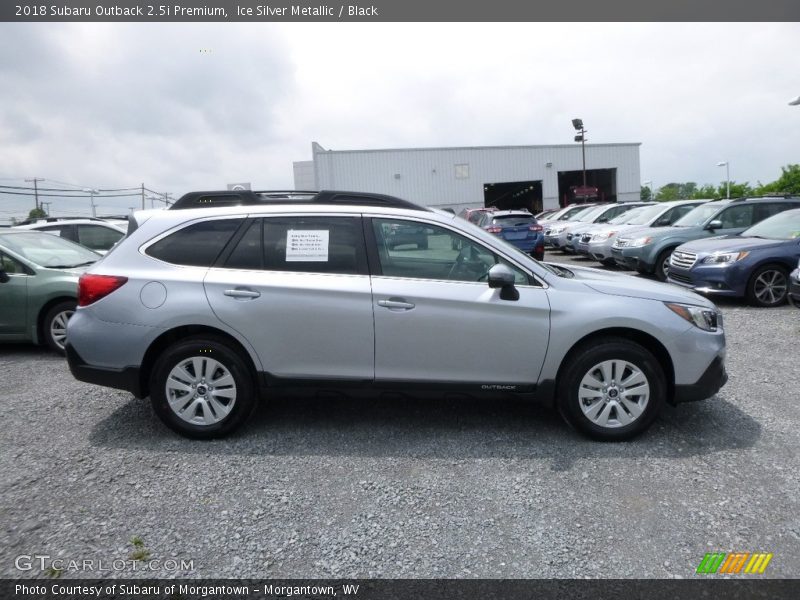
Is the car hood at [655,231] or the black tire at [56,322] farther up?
the car hood at [655,231]

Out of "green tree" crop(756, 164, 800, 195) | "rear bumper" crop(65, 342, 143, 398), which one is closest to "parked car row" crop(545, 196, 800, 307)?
"rear bumper" crop(65, 342, 143, 398)

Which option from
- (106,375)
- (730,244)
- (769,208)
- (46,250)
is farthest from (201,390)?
(769,208)

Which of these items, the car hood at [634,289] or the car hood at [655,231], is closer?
the car hood at [634,289]

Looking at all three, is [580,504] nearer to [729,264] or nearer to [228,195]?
[228,195]

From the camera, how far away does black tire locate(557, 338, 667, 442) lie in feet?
12.6

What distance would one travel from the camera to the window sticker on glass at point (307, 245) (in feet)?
13.1

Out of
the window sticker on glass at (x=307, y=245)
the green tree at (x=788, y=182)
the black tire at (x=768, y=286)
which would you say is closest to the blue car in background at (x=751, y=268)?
the black tire at (x=768, y=286)

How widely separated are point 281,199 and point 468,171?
123 feet

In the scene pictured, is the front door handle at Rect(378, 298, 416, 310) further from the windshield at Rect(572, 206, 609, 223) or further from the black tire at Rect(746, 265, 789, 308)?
the windshield at Rect(572, 206, 609, 223)

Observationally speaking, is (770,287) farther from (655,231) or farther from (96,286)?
(96,286)

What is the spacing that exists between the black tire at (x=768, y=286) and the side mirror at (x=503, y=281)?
633 centimetres

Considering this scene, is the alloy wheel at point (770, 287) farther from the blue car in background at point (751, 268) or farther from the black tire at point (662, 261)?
the black tire at point (662, 261)

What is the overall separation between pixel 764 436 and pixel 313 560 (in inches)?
129

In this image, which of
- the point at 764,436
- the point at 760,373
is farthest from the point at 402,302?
the point at 760,373
